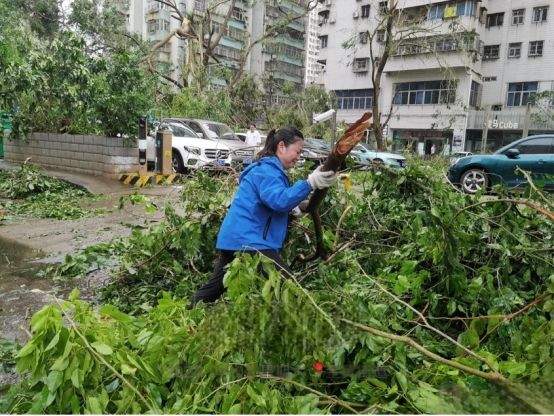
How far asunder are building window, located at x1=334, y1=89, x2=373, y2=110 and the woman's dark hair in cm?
3852

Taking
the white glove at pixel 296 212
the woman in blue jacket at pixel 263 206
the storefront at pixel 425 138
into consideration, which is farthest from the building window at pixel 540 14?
the woman in blue jacket at pixel 263 206

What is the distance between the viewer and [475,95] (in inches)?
1369

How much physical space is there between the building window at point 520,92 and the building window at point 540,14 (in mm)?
4323

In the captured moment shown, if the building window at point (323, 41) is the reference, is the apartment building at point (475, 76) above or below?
below

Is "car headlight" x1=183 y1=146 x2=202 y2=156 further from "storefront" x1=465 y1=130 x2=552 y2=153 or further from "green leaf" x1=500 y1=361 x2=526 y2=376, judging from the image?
"storefront" x1=465 y1=130 x2=552 y2=153

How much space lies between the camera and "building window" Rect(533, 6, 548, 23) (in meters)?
31.4

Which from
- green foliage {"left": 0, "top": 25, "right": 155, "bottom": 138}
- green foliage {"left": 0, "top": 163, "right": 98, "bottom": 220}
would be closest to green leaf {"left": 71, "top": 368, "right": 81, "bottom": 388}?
green foliage {"left": 0, "top": 163, "right": 98, "bottom": 220}

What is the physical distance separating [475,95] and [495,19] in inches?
227

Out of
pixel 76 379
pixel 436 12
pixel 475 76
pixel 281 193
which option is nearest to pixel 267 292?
pixel 76 379

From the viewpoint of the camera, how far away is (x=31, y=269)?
17.0 feet

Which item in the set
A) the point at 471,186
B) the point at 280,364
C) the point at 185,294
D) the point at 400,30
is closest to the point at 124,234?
the point at 185,294

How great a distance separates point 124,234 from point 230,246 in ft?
13.6

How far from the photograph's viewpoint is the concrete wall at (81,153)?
11.4 m

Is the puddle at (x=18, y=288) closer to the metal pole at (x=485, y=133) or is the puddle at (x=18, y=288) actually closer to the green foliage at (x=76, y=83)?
the green foliage at (x=76, y=83)
